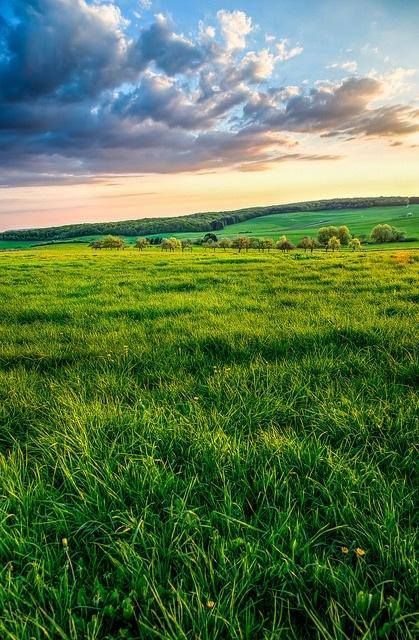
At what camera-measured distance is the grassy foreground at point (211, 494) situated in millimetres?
1674

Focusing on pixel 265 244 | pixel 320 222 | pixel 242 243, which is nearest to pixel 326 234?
pixel 265 244

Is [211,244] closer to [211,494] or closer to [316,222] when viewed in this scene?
[316,222]

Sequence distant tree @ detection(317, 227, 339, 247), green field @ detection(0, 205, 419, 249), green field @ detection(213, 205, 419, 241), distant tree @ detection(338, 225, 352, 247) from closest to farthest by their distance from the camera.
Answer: distant tree @ detection(317, 227, 339, 247)
distant tree @ detection(338, 225, 352, 247)
green field @ detection(0, 205, 419, 249)
green field @ detection(213, 205, 419, 241)

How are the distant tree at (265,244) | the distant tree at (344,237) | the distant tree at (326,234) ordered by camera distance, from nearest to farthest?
the distant tree at (265,244), the distant tree at (326,234), the distant tree at (344,237)

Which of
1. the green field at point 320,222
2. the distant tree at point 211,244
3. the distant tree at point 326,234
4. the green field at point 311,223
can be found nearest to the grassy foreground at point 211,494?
the distant tree at point 326,234

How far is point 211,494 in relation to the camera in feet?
7.59

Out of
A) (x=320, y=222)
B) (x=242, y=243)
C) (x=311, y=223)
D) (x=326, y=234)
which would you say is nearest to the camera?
(x=242, y=243)

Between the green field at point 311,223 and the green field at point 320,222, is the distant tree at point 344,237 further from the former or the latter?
the green field at point 320,222

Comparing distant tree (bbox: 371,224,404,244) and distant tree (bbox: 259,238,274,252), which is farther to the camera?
distant tree (bbox: 371,224,404,244)

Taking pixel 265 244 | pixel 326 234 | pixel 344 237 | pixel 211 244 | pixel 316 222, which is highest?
pixel 316 222

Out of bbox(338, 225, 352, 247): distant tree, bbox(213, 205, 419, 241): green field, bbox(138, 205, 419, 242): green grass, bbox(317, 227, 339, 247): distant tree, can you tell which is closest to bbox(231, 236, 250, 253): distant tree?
bbox(317, 227, 339, 247): distant tree

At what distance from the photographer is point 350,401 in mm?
3494

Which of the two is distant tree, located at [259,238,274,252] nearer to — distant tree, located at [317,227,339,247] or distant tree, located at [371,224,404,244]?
distant tree, located at [317,227,339,247]

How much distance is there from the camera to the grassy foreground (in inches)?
65.9
